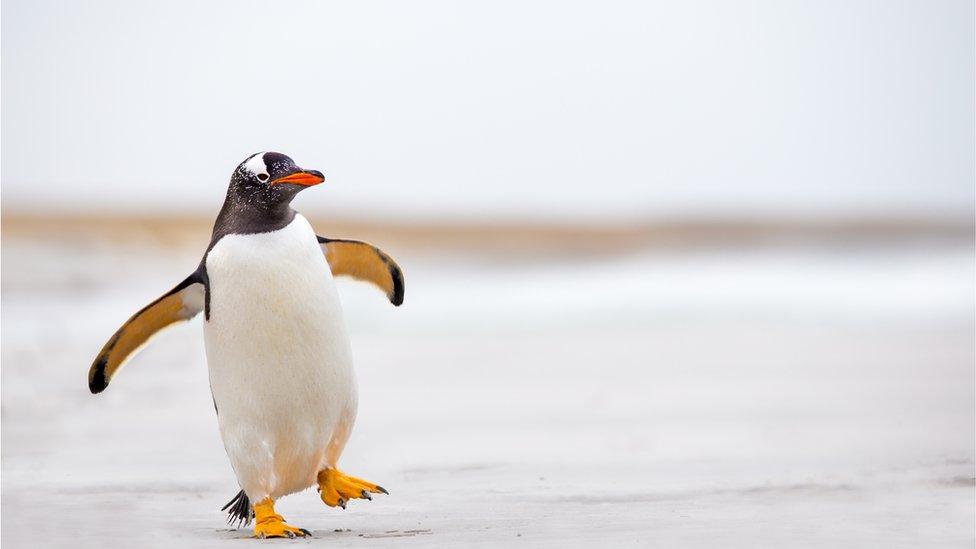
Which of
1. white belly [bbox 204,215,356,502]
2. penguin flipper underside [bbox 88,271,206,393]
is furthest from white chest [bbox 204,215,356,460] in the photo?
penguin flipper underside [bbox 88,271,206,393]

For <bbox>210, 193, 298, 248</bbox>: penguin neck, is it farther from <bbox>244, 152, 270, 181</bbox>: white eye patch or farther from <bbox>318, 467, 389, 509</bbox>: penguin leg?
<bbox>318, 467, 389, 509</bbox>: penguin leg

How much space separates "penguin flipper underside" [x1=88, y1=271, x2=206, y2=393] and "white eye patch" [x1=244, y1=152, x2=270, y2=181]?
0.33 metres

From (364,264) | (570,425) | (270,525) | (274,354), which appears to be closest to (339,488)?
(270,525)

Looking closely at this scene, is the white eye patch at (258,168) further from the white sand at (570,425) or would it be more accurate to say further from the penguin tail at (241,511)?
the penguin tail at (241,511)

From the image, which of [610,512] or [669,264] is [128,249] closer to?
[669,264]

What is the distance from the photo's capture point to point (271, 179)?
3.41 metres

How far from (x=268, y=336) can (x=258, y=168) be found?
44cm

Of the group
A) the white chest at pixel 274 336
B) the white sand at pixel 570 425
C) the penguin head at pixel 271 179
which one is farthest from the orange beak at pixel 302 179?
the white sand at pixel 570 425

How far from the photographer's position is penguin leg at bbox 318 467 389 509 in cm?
362

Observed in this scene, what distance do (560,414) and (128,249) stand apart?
9.88 meters

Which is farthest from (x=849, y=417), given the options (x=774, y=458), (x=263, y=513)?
(x=263, y=513)

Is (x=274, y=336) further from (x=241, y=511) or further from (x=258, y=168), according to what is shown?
(x=241, y=511)

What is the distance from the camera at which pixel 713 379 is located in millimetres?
6477

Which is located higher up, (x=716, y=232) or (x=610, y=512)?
(x=716, y=232)
